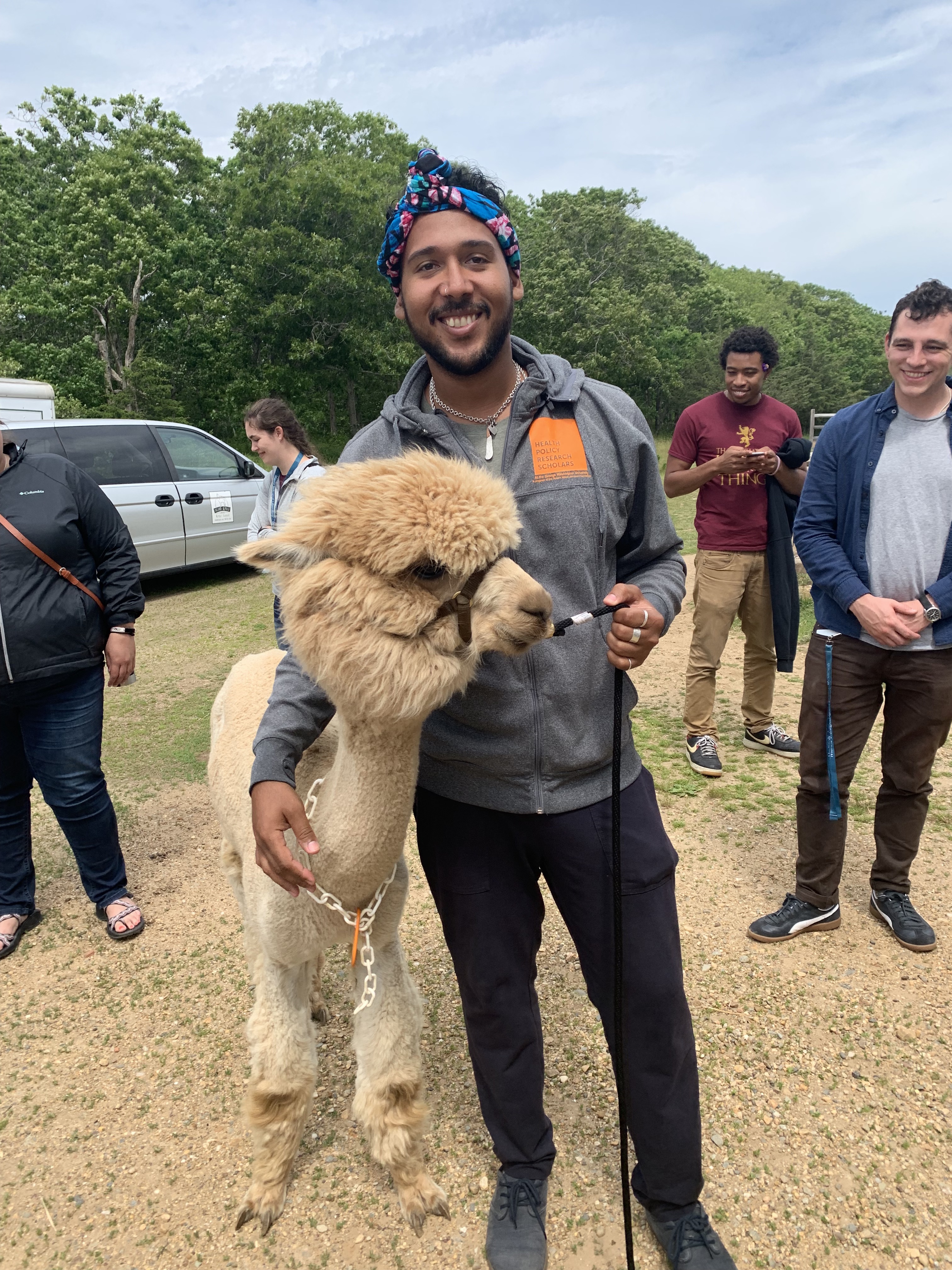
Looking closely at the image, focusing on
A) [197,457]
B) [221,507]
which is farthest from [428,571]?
[197,457]

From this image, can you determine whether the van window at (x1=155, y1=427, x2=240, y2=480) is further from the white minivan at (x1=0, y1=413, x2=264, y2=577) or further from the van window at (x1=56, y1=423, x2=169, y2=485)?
the van window at (x1=56, y1=423, x2=169, y2=485)

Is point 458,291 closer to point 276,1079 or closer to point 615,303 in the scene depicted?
point 276,1079

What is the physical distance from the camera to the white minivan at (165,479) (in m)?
8.70

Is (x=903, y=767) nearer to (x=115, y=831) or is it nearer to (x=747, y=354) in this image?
(x=747, y=354)

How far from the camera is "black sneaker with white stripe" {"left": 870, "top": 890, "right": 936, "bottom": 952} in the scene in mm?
3008

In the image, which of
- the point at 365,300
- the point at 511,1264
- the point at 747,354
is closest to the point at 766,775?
the point at 747,354

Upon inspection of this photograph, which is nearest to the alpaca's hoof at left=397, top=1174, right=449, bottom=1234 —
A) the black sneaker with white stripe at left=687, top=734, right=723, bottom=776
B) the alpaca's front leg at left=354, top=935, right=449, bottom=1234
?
the alpaca's front leg at left=354, top=935, right=449, bottom=1234

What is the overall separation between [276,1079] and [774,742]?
3822 mm

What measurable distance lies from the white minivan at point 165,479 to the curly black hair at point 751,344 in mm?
6719

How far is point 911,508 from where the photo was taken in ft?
9.39

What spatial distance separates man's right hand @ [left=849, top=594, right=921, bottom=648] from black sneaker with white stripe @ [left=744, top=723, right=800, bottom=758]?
2.17 metres

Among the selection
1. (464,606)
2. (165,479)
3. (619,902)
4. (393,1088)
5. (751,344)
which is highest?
(751,344)

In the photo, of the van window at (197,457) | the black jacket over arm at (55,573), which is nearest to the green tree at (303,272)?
the van window at (197,457)

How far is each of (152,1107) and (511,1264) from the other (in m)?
1.29
